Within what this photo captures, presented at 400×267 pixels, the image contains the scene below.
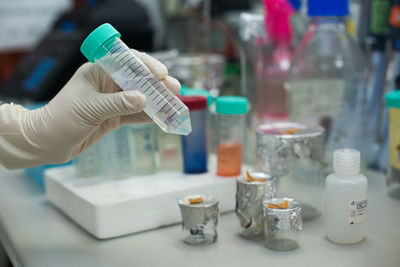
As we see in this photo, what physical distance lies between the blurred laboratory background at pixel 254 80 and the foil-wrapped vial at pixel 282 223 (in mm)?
147

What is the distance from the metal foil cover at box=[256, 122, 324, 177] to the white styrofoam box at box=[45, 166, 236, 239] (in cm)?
13

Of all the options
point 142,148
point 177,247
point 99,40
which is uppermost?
point 99,40

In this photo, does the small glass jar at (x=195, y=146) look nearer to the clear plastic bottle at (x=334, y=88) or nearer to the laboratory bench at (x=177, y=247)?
the laboratory bench at (x=177, y=247)

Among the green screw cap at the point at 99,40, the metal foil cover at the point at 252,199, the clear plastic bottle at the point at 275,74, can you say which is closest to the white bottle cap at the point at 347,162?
the metal foil cover at the point at 252,199

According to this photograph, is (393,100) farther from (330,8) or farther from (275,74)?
(275,74)

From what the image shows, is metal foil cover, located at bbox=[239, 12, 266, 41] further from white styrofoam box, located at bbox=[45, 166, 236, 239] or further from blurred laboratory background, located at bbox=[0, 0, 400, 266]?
white styrofoam box, located at bbox=[45, 166, 236, 239]

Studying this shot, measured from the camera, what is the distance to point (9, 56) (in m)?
2.57

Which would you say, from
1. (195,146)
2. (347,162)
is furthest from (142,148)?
(347,162)

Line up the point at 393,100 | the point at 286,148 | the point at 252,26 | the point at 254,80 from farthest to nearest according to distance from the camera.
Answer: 1. the point at 254,80
2. the point at 252,26
3. the point at 393,100
4. the point at 286,148

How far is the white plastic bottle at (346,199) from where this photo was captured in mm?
823

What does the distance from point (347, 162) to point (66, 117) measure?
1.50ft

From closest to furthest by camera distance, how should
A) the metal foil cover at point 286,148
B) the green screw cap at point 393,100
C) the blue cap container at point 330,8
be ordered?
the metal foil cover at point 286,148 → the green screw cap at point 393,100 → the blue cap container at point 330,8

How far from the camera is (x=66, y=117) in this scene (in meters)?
0.80

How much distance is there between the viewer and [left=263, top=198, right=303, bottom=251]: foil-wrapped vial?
2.62 feet
